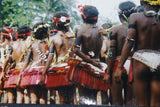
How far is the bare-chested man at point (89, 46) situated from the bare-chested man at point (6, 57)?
1573mm

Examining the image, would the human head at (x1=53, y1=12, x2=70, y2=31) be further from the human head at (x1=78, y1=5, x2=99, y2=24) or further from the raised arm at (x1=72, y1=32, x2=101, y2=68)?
the raised arm at (x1=72, y1=32, x2=101, y2=68)

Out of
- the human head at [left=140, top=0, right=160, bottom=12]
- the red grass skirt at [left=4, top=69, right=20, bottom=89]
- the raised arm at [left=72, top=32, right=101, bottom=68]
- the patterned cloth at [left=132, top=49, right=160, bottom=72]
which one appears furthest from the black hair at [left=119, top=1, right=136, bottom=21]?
the red grass skirt at [left=4, top=69, right=20, bottom=89]

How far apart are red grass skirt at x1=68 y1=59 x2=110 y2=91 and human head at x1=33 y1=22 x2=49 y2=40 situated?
857 mm

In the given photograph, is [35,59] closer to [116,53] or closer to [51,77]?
[51,77]

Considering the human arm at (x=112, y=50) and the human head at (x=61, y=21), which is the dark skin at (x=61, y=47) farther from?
the human arm at (x=112, y=50)

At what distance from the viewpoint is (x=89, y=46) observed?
427 cm

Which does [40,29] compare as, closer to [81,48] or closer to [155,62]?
[81,48]

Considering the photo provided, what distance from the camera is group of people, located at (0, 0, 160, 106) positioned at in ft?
10.0

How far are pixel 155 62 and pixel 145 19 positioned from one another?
0.43 meters

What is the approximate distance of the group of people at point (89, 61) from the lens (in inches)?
120

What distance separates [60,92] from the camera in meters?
4.59

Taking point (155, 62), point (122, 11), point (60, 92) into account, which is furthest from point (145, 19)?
point (60, 92)

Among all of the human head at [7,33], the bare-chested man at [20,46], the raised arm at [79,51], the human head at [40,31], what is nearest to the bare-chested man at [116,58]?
the raised arm at [79,51]

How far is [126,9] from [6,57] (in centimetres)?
236
